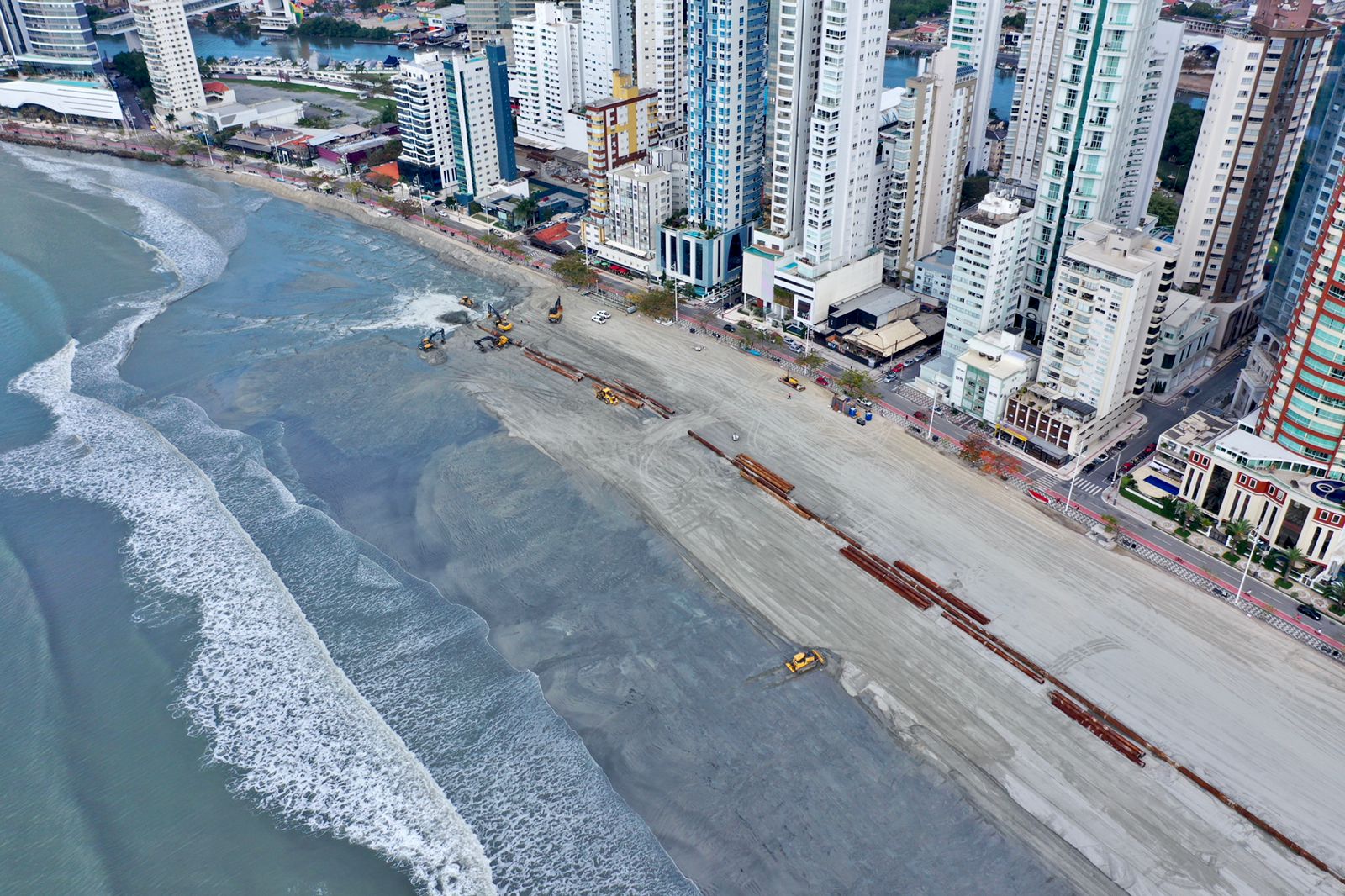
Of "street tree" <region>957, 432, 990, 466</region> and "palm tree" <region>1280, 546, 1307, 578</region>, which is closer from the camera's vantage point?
"palm tree" <region>1280, 546, 1307, 578</region>

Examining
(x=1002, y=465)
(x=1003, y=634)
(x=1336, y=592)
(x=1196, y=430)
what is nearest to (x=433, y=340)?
(x=1002, y=465)

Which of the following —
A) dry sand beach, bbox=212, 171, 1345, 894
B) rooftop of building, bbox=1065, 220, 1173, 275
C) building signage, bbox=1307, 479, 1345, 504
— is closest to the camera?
dry sand beach, bbox=212, 171, 1345, 894

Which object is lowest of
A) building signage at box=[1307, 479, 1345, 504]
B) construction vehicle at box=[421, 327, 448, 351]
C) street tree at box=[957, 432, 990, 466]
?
street tree at box=[957, 432, 990, 466]

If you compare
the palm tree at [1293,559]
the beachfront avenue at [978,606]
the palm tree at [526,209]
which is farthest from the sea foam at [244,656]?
the palm tree at [1293,559]

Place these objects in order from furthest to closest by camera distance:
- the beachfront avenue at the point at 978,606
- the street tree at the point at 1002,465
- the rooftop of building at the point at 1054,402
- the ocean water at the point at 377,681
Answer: the rooftop of building at the point at 1054,402 < the street tree at the point at 1002,465 < the beachfront avenue at the point at 978,606 < the ocean water at the point at 377,681

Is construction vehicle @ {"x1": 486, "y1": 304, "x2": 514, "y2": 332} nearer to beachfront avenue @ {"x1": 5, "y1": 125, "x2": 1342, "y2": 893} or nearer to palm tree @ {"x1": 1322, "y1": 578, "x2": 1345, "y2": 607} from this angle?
beachfront avenue @ {"x1": 5, "y1": 125, "x2": 1342, "y2": 893}

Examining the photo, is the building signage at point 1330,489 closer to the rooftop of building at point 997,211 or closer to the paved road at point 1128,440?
the paved road at point 1128,440

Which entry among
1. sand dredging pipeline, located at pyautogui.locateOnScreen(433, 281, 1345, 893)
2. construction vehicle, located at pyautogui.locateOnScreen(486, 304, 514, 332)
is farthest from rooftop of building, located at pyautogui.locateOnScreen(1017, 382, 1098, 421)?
construction vehicle, located at pyautogui.locateOnScreen(486, 304, 514, 332)
